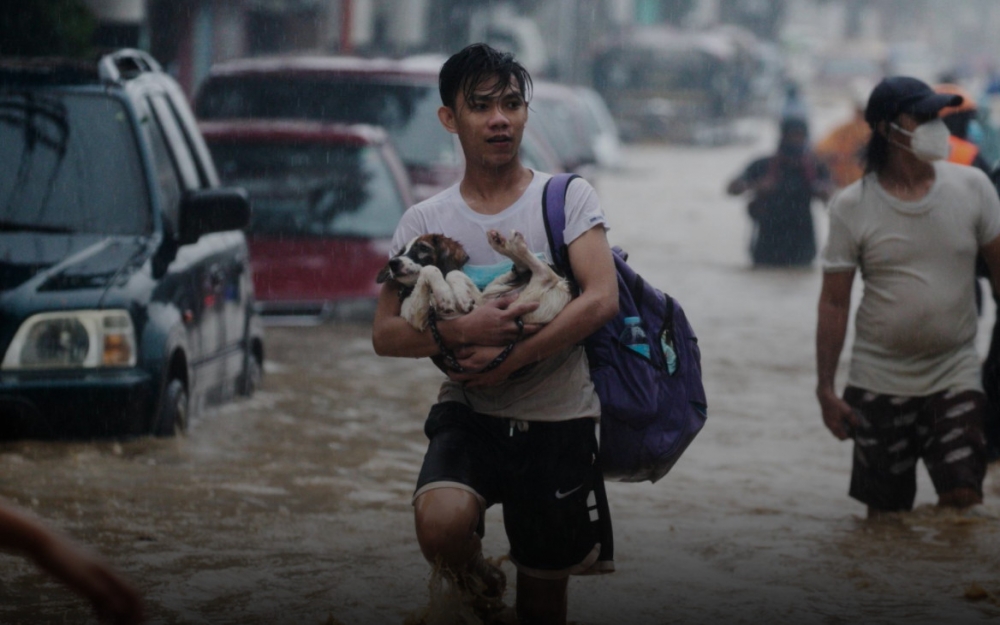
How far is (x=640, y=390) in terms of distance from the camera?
4367 mm

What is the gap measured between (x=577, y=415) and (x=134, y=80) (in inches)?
173

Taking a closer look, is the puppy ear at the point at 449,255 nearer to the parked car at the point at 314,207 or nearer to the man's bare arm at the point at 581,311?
the man's bare arm at the point at 581,311

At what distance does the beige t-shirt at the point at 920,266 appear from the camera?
6055mm

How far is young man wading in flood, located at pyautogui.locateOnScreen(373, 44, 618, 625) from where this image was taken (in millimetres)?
4145

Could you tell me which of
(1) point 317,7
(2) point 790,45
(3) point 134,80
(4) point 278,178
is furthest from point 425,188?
(2) point 790,45

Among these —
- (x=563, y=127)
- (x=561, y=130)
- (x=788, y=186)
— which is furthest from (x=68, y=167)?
(x=563, y=127)

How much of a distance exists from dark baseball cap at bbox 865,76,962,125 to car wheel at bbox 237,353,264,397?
3955 mm

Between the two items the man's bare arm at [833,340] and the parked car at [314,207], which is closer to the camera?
the man's bare arm at [833,340]

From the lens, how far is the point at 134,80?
26.3 ft


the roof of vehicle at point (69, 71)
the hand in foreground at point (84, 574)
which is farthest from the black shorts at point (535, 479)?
the roof of vehicle at point (69, 71)

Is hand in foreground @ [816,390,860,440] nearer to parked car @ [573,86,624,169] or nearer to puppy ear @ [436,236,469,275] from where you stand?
puppy ear @ [436,236,469,275]

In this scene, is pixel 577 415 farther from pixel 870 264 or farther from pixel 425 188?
pixel 425 188

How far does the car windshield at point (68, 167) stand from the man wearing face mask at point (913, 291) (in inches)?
122

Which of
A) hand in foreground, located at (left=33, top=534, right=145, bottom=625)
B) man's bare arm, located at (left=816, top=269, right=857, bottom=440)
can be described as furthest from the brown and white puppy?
man's bare arm, located at (left=816, top=269, right=857, bottom=440)
